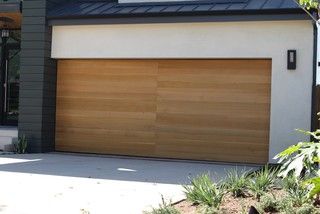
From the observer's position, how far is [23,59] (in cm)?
1369

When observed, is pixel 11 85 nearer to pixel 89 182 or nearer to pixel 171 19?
pixel 171 19

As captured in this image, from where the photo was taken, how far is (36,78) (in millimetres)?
13523

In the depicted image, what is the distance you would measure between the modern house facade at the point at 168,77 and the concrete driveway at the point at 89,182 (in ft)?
2.18

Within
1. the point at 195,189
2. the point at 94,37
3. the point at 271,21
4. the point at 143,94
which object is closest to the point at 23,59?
the point at 94,37

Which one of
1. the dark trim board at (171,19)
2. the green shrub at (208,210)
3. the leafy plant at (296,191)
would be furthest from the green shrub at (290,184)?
the dark trim board at (171,19)

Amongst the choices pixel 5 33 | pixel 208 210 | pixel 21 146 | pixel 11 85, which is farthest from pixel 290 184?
pixel 5 33

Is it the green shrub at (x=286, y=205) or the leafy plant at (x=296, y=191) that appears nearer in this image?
the green shrub at (x=286, y=205)

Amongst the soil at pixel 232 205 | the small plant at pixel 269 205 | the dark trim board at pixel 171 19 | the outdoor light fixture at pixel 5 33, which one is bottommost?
the soil at pixel 232 205

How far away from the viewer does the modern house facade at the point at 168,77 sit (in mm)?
11781

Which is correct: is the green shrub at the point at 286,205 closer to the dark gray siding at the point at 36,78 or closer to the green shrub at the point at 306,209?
the green shrub at the point at 306,209

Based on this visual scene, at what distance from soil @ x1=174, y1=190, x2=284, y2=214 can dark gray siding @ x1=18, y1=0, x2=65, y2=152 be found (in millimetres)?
7401

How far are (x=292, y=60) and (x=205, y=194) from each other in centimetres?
620

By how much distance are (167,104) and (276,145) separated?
2769 millimetres

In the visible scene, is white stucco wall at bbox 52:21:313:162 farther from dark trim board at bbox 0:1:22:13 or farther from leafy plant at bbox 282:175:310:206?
leafy plant at bbox 282:175:310:206
